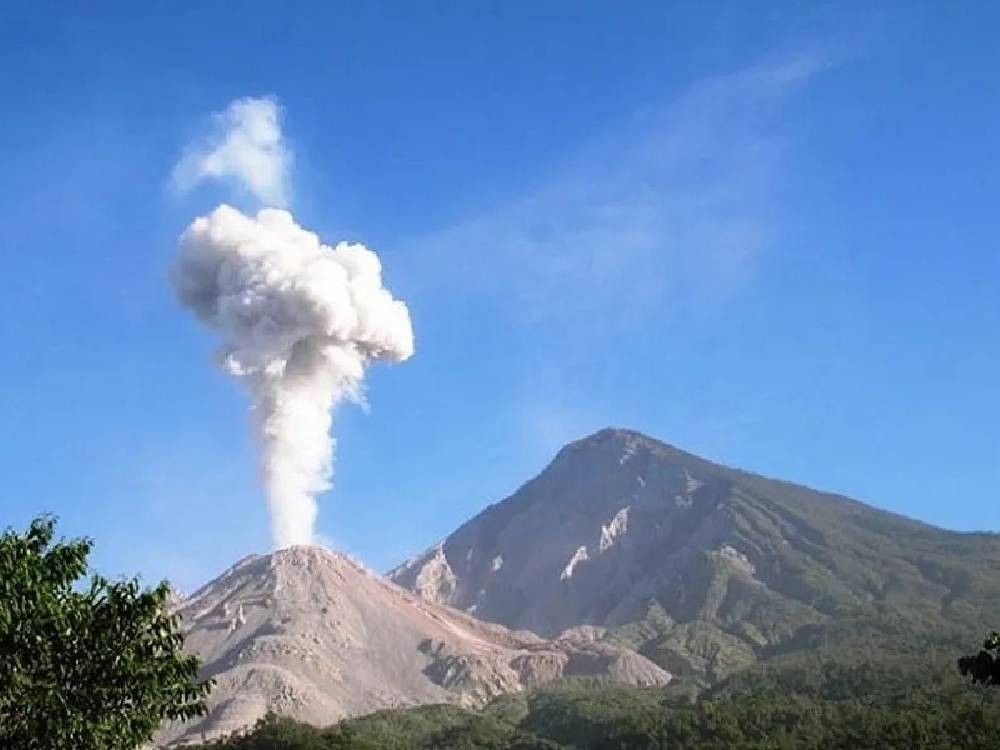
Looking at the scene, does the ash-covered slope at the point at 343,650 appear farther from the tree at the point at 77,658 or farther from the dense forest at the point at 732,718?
the tree at the point at 77,658

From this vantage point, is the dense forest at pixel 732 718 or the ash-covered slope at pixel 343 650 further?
the ash-covered slope at pixel 343 650

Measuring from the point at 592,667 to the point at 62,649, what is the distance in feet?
528

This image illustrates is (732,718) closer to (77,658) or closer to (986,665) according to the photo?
(986,665)

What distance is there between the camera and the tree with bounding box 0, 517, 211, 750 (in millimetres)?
12336

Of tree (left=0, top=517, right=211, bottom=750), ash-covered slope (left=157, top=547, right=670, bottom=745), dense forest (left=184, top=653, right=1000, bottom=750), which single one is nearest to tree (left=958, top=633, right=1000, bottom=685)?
tree (left=0, top=517, right=211, bottom=750)

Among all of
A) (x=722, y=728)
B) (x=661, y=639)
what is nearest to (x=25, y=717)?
(x=722, y=728)

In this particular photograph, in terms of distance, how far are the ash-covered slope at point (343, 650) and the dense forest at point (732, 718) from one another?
43.9 feet

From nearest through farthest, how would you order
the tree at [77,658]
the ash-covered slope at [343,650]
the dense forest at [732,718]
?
the tree at [77,658]
the dense forest at [732,718]
the ash-covered slope at [343,650]

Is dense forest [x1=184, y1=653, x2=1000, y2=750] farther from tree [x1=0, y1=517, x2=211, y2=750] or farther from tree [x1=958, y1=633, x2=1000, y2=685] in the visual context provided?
tree [x1=958, y1=633, x2=1000, y2=685]

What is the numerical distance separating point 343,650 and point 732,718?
233 feet

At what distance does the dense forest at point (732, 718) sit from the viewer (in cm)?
8169

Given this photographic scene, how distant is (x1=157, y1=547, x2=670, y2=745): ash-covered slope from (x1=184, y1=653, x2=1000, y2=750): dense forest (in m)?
13.4

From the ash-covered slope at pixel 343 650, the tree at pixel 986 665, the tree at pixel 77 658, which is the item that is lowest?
the tree at pixel 986 665

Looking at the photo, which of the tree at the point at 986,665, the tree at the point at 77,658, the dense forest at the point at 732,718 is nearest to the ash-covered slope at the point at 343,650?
the dense forest at the point at 732,718
